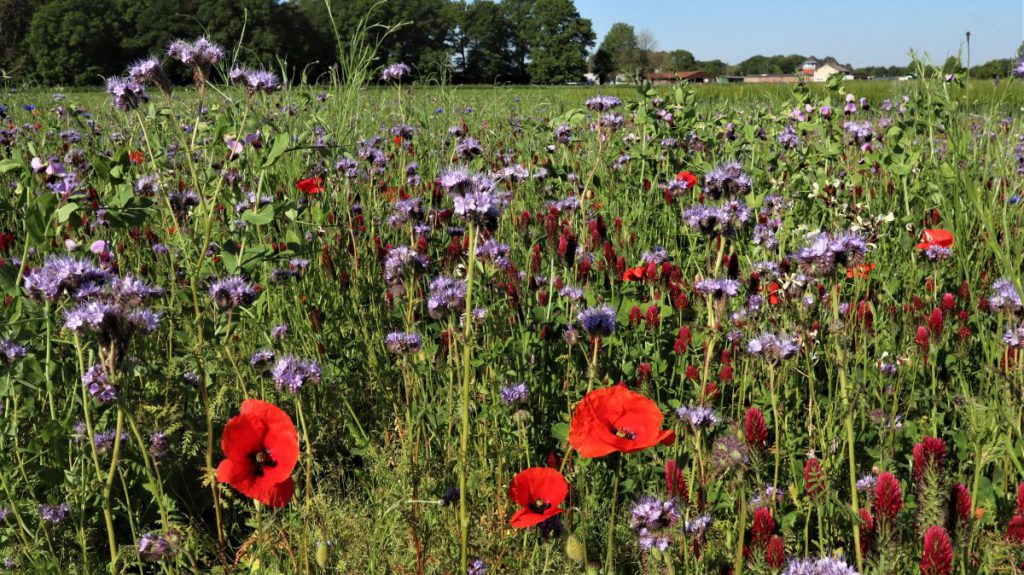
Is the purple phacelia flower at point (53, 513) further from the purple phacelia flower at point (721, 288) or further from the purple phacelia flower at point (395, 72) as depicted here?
the purple phacelia flower at point (395, 72)

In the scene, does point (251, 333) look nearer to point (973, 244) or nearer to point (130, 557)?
point (130, 557)

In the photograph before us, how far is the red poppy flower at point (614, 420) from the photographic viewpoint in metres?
1.46

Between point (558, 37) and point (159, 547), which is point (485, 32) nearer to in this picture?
point (558, 37)

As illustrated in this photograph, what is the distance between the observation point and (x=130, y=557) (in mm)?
1884

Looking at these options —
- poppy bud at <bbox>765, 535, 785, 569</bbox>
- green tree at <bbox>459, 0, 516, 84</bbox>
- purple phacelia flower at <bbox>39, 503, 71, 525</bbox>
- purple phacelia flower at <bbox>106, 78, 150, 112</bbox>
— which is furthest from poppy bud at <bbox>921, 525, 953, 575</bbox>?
green tree at <bbox>459, 0, 516, 84</bbox>

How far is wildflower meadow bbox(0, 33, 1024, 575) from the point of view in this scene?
147 cm

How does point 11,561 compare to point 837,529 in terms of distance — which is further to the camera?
point 837,529

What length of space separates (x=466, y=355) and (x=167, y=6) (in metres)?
63.4

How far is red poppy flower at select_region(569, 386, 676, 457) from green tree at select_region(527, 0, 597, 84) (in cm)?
6831

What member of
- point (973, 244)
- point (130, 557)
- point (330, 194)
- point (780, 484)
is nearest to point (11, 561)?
point (130, 557)

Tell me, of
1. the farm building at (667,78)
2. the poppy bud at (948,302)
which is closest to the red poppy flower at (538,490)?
the poppy bud at (948,302)

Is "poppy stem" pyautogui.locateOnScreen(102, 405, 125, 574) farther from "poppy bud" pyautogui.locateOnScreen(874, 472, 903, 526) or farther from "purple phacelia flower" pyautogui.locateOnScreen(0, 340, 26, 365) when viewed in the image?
"poppy bud" pyautogui.locateOnScreen(874, 472, 903, 526)

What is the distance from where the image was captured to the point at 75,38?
41.9 meters

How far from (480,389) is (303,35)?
74.3 m
